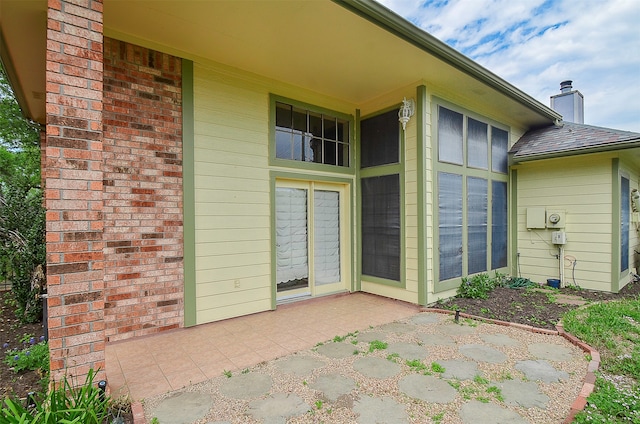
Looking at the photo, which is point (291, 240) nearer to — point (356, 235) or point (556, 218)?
point (356, 235)

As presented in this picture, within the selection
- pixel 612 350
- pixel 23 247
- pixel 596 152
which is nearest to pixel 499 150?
pixel 596 152

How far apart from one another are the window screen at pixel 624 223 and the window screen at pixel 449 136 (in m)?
3.21

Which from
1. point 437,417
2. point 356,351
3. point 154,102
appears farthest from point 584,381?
point 154,102

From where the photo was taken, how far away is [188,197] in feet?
11.9

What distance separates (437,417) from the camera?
196cm

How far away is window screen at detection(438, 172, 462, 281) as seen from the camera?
15.3 ft

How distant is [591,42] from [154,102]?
12.0 meters

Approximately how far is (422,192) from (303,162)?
187 cm

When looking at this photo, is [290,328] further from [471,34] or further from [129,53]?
[471,34]

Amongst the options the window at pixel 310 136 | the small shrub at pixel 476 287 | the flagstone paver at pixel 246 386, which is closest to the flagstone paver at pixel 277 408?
the flagstone paver at pixel 246 386

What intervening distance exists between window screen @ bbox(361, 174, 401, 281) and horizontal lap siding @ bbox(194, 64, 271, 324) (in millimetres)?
1853

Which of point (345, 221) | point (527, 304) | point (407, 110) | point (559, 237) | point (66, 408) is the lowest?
point (527, 304)

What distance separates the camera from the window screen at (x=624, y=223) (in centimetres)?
539

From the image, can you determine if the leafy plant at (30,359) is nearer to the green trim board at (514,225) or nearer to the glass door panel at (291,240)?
the glass door panel at (291,240)
